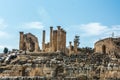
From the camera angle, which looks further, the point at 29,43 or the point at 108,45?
the point at 29,43

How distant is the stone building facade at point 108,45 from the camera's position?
55622mm

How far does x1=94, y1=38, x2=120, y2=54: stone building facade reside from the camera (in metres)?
55.6

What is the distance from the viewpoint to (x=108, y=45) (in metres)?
57.2

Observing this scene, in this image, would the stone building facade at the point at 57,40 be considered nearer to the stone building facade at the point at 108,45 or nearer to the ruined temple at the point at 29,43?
the ruined temple at the point at 29,43

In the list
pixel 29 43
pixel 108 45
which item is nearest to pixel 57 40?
pixel 29 43

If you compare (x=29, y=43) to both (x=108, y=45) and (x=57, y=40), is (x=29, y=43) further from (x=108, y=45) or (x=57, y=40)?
(x=108, y=45)

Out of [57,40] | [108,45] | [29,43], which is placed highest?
[29,43]

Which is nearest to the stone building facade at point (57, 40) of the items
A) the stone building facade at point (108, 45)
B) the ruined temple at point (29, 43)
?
the ruined temple at point (29, 43)

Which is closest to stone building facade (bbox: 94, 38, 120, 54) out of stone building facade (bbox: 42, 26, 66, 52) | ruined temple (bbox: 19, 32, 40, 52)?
stone building facade (bbox: 42, 26, 66, 52)

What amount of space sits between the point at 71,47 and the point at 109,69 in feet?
77.6

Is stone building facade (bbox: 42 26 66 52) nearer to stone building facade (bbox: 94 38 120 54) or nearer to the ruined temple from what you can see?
the ruined temple

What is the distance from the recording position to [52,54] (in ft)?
147

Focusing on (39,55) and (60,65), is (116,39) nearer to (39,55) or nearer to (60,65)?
(39,55)

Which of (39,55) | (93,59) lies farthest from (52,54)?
(93,59)
